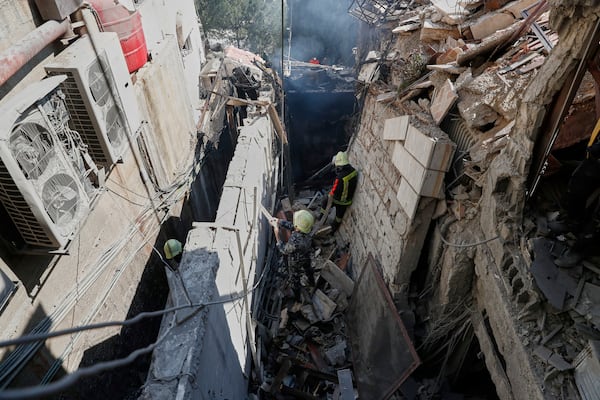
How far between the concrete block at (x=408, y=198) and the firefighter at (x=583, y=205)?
1869 mm

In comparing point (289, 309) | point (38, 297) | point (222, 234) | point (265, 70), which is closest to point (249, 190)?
point (222, 234)

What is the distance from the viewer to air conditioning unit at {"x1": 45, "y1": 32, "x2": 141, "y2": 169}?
378 cm

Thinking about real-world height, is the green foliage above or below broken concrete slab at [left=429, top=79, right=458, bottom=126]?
below

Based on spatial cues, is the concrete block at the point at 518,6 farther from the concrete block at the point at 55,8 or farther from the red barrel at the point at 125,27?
the concrete block at the point at 55,8

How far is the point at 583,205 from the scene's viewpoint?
121 inches

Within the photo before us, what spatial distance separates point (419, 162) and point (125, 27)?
179 inches

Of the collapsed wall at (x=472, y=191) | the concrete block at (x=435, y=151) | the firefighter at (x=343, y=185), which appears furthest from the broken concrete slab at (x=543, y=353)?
the firefighter at (x=343, y=185)

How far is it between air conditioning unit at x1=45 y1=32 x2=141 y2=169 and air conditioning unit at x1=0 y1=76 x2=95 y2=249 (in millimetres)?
319

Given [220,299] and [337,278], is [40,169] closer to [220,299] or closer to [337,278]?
[220,299]

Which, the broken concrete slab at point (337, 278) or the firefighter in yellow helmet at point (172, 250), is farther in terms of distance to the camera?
the broken concrete slab at point (337, 278)

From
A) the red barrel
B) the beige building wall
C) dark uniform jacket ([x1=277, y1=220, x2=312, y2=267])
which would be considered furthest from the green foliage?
dark uniform jacket ([x1=277, y1=220, x2=312, y2=267])

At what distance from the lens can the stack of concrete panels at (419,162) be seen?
4543 millimetres

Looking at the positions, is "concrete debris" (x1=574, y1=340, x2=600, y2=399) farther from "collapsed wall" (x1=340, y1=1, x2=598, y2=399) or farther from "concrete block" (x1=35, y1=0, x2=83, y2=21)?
"concrete block" (x1=35, y1=0, x2=83, y2=21)

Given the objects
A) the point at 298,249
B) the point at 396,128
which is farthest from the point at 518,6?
the point at 298,249
